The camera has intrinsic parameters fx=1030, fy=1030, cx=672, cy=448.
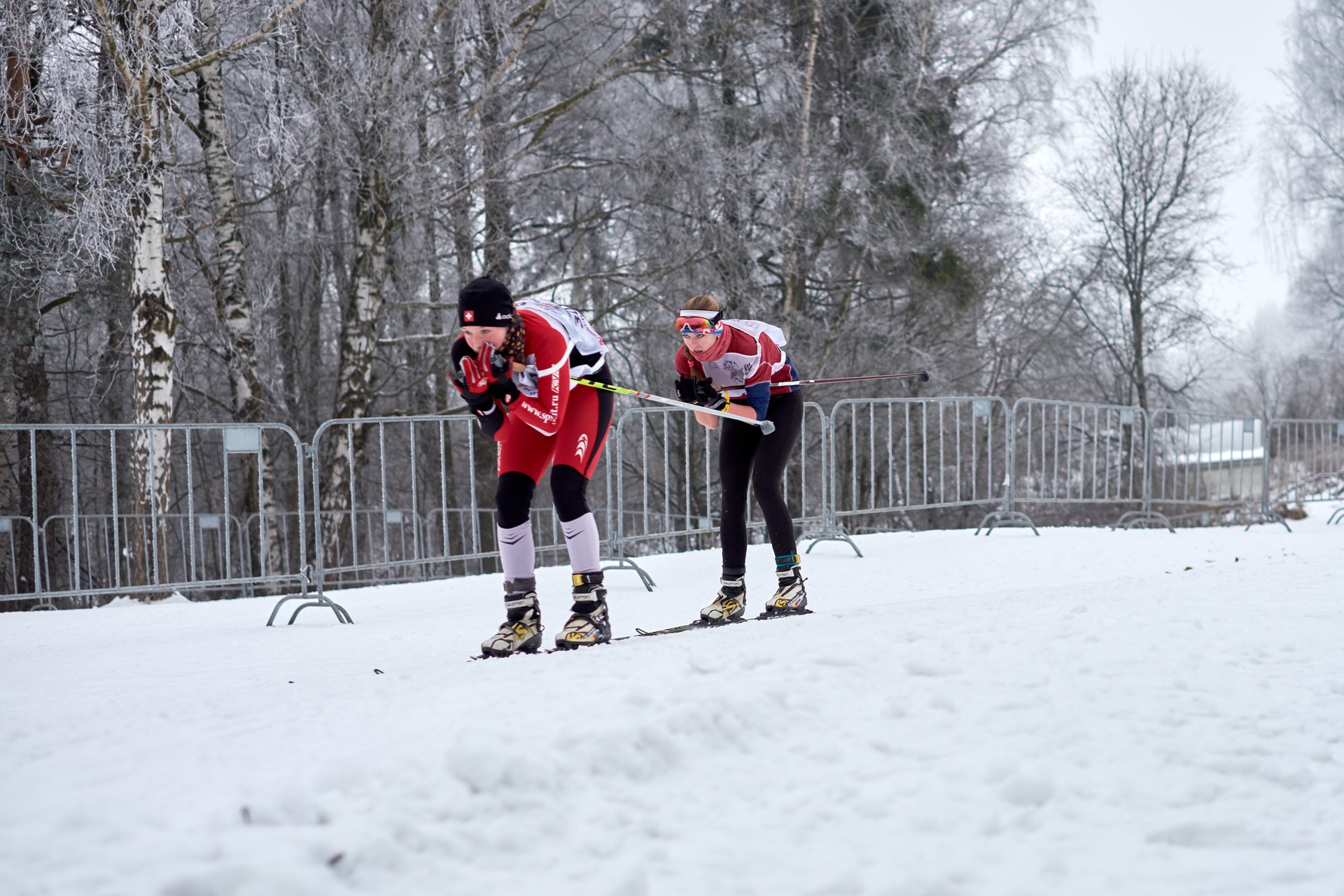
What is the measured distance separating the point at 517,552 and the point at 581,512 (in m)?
0.35

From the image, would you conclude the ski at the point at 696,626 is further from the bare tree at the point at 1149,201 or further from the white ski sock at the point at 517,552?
the bare tree at the point at 1149,201

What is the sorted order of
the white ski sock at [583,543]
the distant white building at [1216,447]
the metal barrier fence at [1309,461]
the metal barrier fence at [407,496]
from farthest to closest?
1. the metal barrier fence at [1309,461]
2. the distant white building at [1216,447]
3. the metal barrier fence at [407,496]
4. the white ski sock at [583,543]

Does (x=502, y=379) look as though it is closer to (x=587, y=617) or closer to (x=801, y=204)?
(x=587, y=617)

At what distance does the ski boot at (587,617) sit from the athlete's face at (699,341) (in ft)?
4.36

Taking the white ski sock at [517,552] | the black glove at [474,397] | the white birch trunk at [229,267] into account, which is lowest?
the white ski sock at [517,552]

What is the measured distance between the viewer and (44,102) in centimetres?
916

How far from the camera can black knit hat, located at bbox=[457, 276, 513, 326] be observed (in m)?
4.36

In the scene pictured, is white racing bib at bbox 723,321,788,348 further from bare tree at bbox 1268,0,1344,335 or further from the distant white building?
bare tree at bbox 1268,0,1344,335

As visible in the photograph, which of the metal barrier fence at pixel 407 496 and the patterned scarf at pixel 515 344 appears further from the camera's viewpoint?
the metal barrier fence at pixel 407 496

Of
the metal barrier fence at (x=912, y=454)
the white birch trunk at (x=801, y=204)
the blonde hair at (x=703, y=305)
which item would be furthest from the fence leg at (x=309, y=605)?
the white birch trunk at (x=801, y=204)

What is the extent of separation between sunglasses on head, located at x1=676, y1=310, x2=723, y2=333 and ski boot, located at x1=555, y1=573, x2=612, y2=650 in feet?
4.44

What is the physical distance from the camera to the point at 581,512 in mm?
4762

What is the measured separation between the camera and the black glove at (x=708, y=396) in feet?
18.4

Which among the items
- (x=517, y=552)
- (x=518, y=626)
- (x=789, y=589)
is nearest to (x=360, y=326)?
(x=789, y=589)
